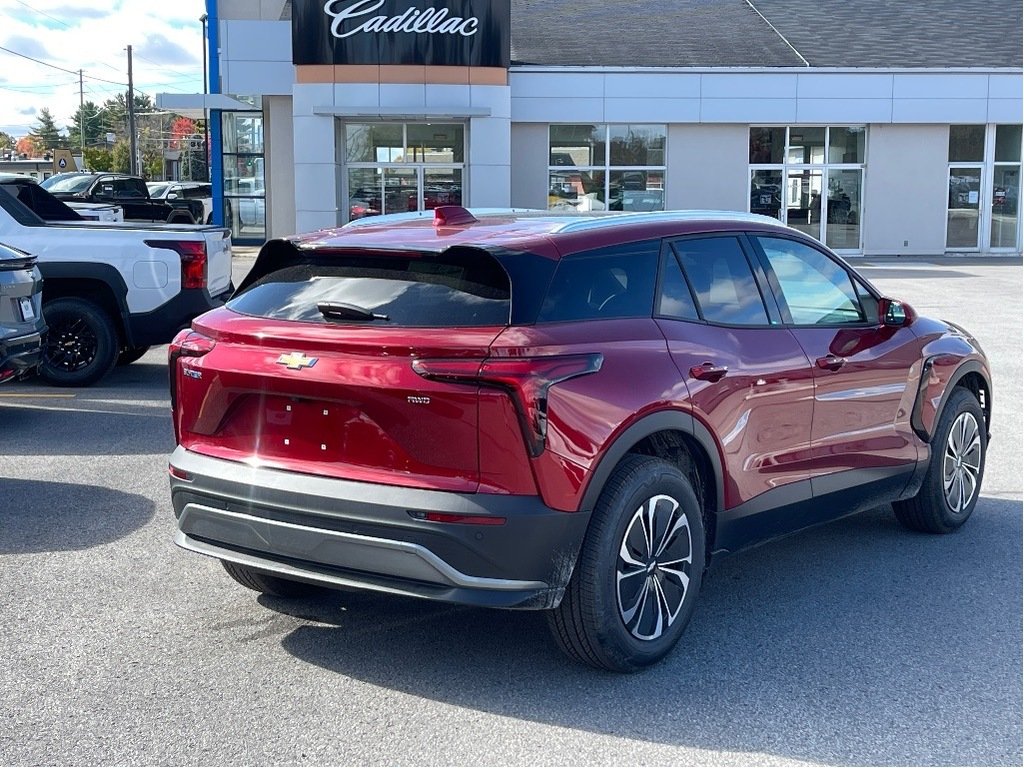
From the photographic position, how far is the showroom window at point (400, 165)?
27406mm

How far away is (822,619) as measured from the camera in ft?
17.2

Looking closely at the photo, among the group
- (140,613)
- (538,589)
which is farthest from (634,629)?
(140,613)

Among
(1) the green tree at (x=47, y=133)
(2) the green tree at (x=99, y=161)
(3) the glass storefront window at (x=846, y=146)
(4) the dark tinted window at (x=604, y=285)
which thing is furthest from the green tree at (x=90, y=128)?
(4) the dark tinted window at (x=604, y=285)

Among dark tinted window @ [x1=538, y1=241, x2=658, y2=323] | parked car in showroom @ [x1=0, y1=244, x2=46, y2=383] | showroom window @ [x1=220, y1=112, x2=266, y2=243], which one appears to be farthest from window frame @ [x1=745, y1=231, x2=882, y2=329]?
showroom window @ [x1=220, y1=112, x2=266, y2=243]

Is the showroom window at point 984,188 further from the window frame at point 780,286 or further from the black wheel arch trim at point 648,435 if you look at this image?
A: the black wheel arch trim at point 648,435

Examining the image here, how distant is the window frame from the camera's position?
5512 mm

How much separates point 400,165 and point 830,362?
22884 millimetres

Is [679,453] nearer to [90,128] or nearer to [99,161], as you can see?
[99,161]

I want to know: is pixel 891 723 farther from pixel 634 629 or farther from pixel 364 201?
pixel 364 201

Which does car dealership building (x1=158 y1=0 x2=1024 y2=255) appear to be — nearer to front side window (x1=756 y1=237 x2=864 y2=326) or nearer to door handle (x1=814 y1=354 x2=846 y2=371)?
front side window (x1=756 y1=237 x2=864 y2=326)

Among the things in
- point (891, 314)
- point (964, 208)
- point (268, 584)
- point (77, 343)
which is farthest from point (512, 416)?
point (964, 208)

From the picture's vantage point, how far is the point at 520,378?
4.10 metres

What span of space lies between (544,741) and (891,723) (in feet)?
4.00

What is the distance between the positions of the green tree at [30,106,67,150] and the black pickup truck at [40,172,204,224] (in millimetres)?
118343
